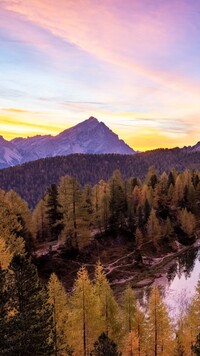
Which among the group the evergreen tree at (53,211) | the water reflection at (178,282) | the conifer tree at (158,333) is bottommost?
the water reflection at (178,282)

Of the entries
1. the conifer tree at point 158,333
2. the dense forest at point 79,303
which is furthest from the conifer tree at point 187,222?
the conifer tree at point 158,333

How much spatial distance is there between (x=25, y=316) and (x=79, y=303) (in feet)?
47.6

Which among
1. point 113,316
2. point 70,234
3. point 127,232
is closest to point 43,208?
point 70,234

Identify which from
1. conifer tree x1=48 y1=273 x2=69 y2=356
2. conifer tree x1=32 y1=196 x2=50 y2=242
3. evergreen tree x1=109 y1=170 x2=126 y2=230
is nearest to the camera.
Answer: conifer tree x1=48 y1=273 x2=69 y2=356

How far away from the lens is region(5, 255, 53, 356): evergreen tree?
837 inches

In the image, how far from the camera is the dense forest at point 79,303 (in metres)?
22.8

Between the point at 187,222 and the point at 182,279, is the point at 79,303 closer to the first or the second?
the point at 182,279

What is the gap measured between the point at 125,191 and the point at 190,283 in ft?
125

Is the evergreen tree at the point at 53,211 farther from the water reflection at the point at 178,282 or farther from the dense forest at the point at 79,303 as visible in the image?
the water reflection at the point at 178,282

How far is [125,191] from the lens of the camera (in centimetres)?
10531

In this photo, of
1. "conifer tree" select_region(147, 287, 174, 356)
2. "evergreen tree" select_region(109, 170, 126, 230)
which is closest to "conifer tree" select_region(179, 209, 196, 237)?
"evergreen tree" select_region(109, 170, 126, 230)

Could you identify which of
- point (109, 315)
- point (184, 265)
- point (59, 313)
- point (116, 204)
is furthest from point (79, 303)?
point (116, 204)

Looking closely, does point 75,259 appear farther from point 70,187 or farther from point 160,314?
point 160,314

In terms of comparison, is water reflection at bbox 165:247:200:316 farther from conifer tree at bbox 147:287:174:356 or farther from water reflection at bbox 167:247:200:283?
conifer tree at bbox 147:287:174:356
